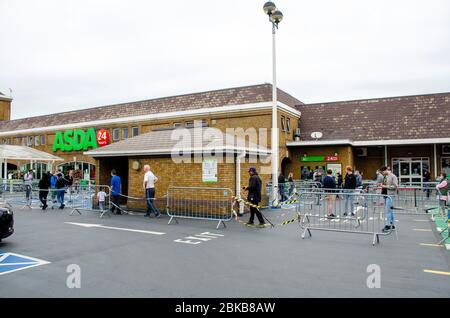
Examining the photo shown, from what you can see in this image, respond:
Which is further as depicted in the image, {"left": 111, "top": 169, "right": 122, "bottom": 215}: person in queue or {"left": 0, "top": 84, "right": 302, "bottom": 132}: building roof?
{"left": 0, "top": 84, "right": 302, "bottom": 132}: building roof

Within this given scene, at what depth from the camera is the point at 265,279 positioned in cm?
585

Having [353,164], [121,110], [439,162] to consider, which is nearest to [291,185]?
[353,164]

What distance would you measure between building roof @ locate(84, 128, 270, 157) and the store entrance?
14.6 m

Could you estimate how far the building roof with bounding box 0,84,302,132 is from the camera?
85.3 feet

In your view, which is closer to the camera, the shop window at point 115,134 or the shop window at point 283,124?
the shop window at point 283,124

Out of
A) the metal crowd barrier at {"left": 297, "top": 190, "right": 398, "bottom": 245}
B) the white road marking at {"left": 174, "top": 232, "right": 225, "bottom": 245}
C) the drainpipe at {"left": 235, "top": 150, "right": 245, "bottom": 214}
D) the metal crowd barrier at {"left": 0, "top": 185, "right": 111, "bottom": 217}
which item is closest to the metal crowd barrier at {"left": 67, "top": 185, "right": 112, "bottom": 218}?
the metal crowd barrier at {"left": 0, "top": 185, "right": 111, "bottom": 217}

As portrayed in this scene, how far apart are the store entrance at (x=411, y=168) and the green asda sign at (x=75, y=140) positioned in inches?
1010

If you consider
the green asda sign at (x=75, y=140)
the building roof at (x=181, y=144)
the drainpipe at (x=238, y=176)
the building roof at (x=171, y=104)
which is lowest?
the drainpipe at (x=238, y=176)

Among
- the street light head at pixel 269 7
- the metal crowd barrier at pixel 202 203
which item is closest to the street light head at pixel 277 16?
the street light head at pixel 269 7

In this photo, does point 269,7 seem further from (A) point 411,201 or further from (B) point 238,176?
(A) point 411,201

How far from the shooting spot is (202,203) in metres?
13.1

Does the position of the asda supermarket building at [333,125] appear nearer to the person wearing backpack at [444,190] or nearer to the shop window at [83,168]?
the shop window at [83,168]

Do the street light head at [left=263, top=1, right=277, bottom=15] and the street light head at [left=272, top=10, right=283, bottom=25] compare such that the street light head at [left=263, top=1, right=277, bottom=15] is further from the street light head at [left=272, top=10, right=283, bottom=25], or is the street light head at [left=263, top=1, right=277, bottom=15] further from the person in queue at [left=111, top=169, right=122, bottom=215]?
the person in queue at [left=111, top=169, right=122, bottom=215]

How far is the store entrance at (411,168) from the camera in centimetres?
2537
